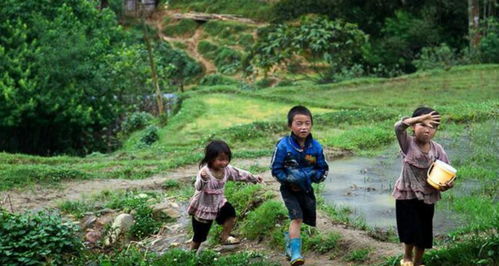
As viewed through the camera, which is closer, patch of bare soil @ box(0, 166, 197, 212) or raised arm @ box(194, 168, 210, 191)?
raised arm @ box(194, 168, 210, 191)

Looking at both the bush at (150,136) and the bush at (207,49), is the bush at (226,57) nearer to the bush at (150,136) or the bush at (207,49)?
the bush at (207,49)

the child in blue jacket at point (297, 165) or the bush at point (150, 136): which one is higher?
the child in blue jacket at point (297, 165)

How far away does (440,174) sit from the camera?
4.88 m

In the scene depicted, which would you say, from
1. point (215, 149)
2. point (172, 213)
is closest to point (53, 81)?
point (172, 213)

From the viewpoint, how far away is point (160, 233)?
7523 mm

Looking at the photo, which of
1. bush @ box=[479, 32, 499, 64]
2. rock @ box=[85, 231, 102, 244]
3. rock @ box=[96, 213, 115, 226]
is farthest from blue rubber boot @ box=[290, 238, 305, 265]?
bush @ box=[479, 32, 499, 64]

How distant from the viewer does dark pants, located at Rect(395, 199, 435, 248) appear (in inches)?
197

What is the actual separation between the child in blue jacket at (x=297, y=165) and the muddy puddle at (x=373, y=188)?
4.15ft

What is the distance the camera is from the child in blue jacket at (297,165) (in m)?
5.45

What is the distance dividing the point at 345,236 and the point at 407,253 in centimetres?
103

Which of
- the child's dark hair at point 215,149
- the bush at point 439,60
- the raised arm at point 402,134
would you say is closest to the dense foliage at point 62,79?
the bush at point 439,60

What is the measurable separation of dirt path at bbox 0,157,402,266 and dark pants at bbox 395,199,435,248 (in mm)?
516

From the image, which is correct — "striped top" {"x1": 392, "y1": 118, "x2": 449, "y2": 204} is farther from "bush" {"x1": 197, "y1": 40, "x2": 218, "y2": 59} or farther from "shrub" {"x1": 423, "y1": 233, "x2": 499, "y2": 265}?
"bush" {"x1": 197, "y1": 40, "x2": 218, "y2": 59}

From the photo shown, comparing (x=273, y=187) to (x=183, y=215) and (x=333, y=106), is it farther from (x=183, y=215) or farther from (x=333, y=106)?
(x=333, y=106)
